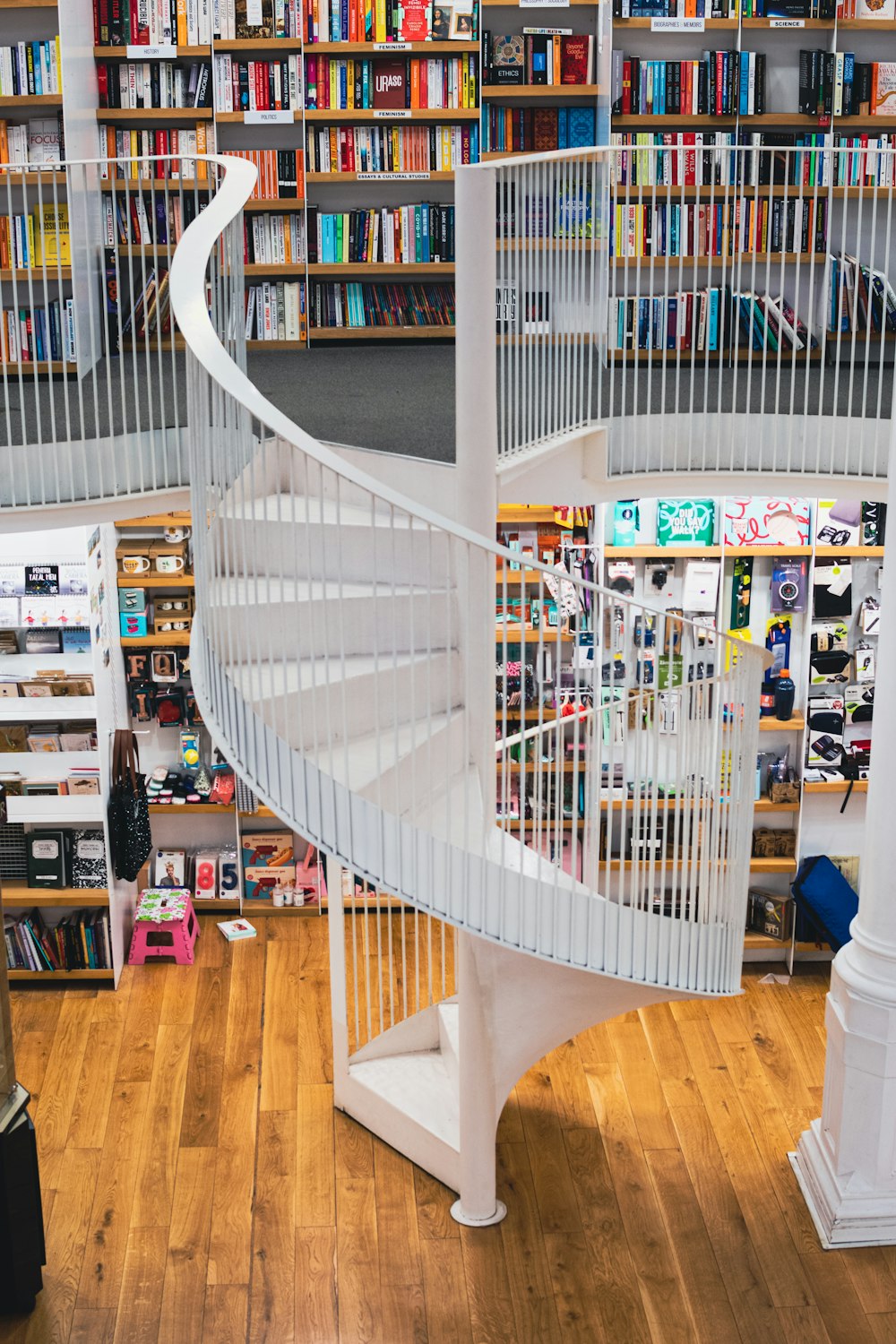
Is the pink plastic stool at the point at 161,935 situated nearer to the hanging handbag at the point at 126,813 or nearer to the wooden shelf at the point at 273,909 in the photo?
the hanging handbag at the point at 126,813

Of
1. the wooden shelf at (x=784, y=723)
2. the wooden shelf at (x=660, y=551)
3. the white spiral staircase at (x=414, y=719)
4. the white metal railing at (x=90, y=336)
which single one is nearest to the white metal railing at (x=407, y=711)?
the white spiral staircase at (x=414, y=719)

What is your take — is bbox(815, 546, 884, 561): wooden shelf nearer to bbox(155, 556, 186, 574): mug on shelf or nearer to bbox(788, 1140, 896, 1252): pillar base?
bbox(788, 1140, 896, 1252): pillar base

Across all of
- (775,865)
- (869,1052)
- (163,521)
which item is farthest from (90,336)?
(869,1052)

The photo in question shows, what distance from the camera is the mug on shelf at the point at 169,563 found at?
6.74 metres

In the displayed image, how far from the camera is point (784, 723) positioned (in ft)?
21.6

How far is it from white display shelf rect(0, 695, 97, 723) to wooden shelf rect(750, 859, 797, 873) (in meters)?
3.01

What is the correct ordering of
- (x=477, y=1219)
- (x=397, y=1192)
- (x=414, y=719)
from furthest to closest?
1. (x=397, y=1192)
2. (x=477, y=1219)
3. (x=414, y=719)

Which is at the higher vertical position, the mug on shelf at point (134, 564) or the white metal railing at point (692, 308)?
the white metal railing at point (692, 308)

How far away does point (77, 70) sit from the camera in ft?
18.9

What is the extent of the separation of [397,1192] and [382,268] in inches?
144

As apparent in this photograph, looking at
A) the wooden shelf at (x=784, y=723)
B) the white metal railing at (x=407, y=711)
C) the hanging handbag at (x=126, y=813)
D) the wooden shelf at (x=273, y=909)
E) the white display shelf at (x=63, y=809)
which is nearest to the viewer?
the white metal railing at (x=407, y=711)

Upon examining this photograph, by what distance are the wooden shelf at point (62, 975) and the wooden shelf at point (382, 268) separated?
3079 mm

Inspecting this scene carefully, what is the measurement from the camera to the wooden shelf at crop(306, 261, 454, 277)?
627 centimetres

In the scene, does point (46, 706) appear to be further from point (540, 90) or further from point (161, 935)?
point (540, 90)
